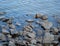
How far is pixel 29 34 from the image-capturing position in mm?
3479

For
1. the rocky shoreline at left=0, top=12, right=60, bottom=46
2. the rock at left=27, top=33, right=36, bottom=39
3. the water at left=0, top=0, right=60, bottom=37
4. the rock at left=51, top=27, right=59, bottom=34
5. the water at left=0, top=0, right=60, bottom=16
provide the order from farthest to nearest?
the water at left=0, top=0, right=60, bottom=16 < the water at left=0, top=0, right=60, bottom=37 < the rock at left=51, top=27, right=59, bottom=34 < the rock at left=27, top=33, right=36, bottom=39 < the rocky shoreline at left=0, top=12, right=60, bottom=46

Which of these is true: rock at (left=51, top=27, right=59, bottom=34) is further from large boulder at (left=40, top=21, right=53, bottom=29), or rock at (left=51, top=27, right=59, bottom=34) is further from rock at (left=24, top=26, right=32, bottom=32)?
rock at (left=24, top=26, right=32, bottom=32)

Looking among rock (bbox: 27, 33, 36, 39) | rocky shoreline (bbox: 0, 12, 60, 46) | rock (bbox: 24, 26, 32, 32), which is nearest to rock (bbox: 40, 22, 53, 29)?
rocky shoreline (bbox: 0, 12, 60, 46)

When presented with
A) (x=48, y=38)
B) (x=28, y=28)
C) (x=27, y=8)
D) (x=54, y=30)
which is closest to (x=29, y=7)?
(x=27, y=8)

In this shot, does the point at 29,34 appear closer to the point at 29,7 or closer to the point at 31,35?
the point at 31,35

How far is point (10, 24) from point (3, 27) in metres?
0.18

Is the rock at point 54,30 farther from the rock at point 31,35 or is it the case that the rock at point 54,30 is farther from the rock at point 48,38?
the rock at point 31,35

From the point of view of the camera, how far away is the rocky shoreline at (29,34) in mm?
3275

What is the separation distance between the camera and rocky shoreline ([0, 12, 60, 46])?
10.7 ft

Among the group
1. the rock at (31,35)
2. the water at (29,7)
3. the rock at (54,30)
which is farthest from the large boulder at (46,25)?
the water at (29,7)

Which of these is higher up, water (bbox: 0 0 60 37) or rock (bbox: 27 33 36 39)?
water (bbox: 0 0 60 37)

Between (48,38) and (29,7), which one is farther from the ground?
(29,7)

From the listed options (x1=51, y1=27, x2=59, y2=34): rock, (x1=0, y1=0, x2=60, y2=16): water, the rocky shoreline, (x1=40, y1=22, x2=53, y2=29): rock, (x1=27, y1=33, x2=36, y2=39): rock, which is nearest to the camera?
the rocky shoreline

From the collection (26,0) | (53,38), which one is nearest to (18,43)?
(53,38)
